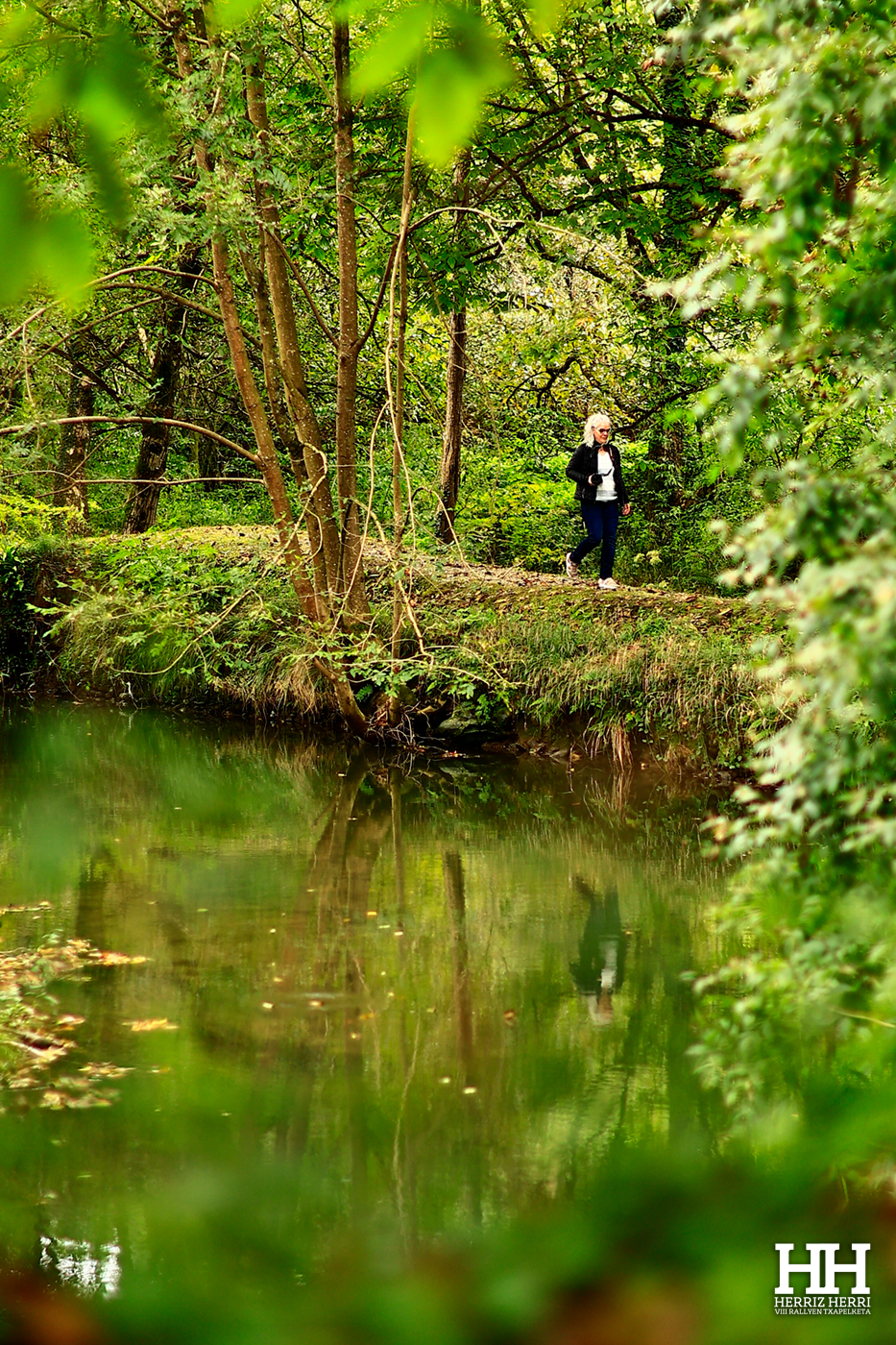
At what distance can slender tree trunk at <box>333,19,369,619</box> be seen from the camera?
11.2 metres

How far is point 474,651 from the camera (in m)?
12.1

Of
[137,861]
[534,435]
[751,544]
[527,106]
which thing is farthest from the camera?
[534,435]

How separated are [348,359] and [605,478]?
8.63ft

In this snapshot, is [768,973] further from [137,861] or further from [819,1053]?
[137,861]

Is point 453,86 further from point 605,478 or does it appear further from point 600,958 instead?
point 605,478

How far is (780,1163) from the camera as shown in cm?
132

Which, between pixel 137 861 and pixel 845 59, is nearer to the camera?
pixel 845 59

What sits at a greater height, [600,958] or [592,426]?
[592,426]

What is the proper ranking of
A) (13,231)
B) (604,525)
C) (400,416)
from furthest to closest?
(604,525) < (400,416) < (13,231)

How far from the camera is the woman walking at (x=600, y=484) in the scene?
1188 cm

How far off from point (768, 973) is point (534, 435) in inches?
518

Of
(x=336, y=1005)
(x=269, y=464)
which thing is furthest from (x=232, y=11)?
(x=269, y=464)

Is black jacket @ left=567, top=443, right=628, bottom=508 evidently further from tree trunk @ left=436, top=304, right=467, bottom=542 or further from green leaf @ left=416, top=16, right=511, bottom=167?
green leaf @ left=416, top=16, right=511, bottom=167

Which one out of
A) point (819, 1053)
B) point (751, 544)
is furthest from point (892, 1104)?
point (819, 1053)
